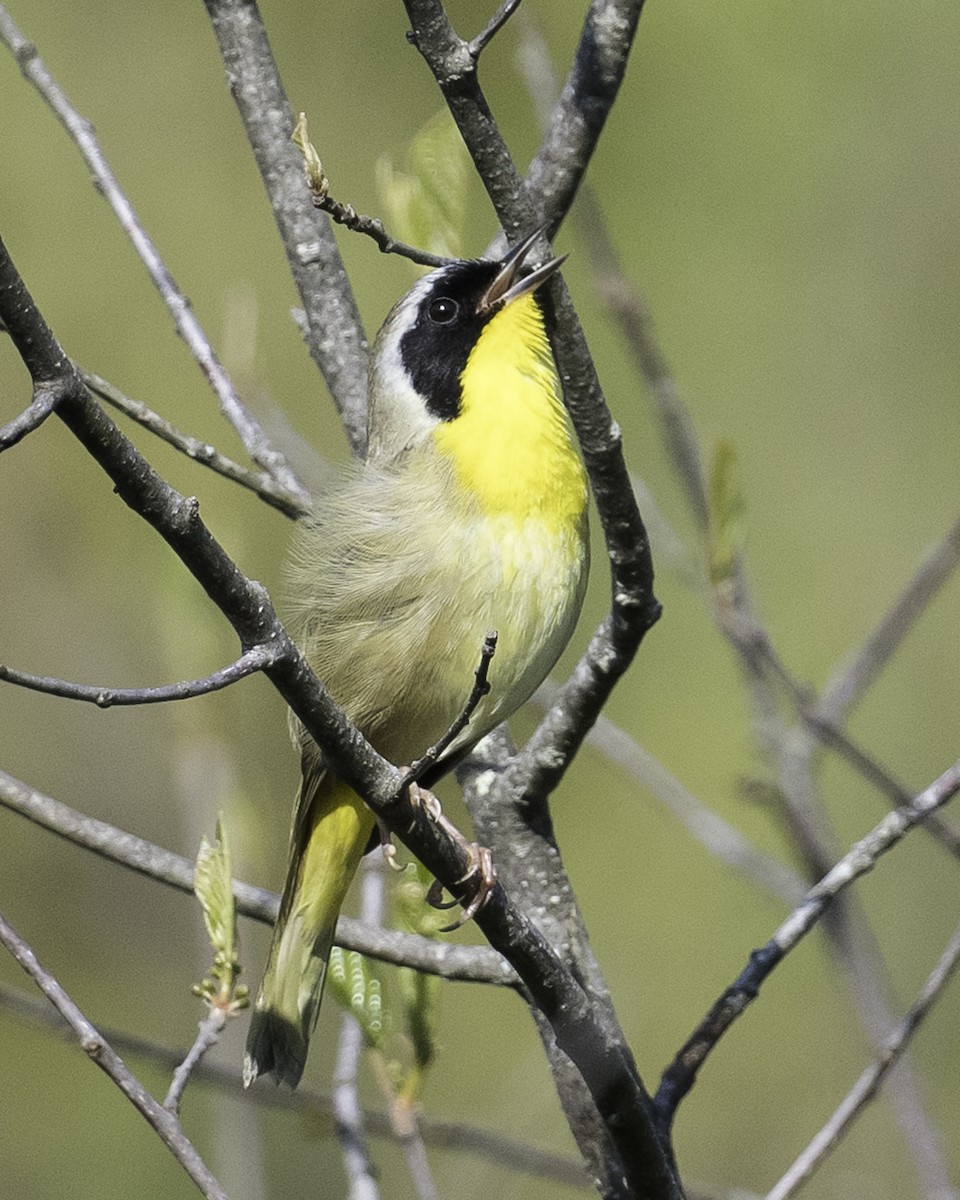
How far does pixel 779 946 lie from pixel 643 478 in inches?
134

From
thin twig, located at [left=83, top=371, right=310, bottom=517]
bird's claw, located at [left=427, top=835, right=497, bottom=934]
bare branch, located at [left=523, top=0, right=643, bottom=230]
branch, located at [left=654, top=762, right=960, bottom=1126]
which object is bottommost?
branch, located at [left=654, top=762, right=960, bottom=1126]

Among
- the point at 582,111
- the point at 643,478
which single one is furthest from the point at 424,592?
the point at 643,478

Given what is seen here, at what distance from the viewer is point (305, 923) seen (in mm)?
2904

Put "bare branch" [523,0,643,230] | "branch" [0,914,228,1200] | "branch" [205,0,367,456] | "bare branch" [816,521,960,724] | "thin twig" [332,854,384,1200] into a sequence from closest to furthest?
"branch" [0,914,228,1200] → "thin twig" [332,854,384,1200] → "bare branch" [523,0,643,230] → "bare branch" [816,521,960,724] → "branch" [205,0,367,456]

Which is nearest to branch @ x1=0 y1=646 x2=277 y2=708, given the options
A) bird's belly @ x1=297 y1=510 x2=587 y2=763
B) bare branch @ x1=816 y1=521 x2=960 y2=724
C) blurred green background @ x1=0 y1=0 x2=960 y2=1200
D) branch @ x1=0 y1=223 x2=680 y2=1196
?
branch @ x1=0 y1=223 x2=680 y2=1196

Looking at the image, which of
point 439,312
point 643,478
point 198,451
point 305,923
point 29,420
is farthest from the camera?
point 643,478

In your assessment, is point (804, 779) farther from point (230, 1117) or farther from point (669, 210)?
point (669, 210)

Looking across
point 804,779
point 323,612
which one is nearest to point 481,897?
point 323,612

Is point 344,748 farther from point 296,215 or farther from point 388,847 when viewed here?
point 296,215

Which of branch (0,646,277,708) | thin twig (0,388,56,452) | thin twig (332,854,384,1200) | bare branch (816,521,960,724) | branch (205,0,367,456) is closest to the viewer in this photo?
thin twig (0,388,56,452)

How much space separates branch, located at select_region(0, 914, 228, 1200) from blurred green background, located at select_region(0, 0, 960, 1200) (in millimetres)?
2920

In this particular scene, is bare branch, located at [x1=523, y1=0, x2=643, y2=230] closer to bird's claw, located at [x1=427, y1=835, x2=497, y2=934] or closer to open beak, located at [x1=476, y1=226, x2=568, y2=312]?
open beak, located at [x1=476, y1=226, x2=568, y2=312]

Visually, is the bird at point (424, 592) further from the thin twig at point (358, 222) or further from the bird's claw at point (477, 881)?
the thin twig at point (358, 222)

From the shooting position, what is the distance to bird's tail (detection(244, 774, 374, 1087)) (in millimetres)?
2875
